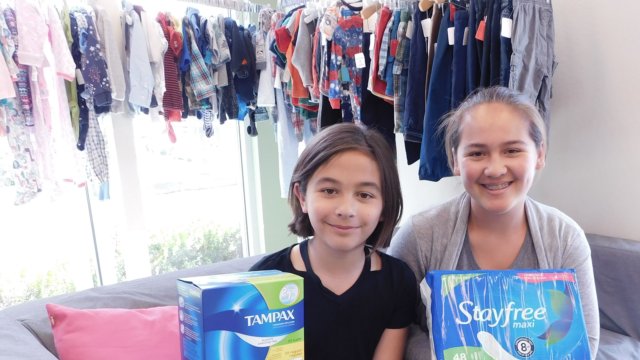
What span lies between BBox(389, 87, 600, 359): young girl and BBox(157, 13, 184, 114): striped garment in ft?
5.27

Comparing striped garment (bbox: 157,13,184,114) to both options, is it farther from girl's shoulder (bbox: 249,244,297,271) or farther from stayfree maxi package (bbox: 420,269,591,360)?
stayfree maxi package (bbox: 420,269,591,360)

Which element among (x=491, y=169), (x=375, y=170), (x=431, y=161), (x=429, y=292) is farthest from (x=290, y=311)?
(x=431, y=161)

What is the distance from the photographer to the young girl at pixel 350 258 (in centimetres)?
110

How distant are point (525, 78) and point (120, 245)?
8.08 feet

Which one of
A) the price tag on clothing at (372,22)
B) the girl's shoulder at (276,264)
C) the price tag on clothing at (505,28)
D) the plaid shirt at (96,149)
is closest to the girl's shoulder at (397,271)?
the girl's shoulder at (276,264)

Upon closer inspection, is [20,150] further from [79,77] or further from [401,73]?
[401,73]

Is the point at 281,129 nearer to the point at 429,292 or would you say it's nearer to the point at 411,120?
the point at 411,120

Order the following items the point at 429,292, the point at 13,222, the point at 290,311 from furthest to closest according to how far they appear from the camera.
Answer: the point at 13,222 → the point at 429,292 → the point at 290,311

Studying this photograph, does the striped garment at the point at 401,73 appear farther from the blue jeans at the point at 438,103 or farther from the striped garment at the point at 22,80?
the striped garment at the point at 22,80

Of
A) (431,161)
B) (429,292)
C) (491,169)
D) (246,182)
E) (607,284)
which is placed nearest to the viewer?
(429,292)

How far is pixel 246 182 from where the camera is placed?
3.46 m

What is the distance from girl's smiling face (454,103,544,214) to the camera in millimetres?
1137

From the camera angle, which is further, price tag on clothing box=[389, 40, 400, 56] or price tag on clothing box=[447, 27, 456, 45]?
price tag on clothing box=[389, 40, 400, 56]

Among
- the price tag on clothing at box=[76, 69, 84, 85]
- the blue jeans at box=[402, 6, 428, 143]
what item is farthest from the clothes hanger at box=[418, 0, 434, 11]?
the price tag on clothing at box=[76, 69, 84, 85]
